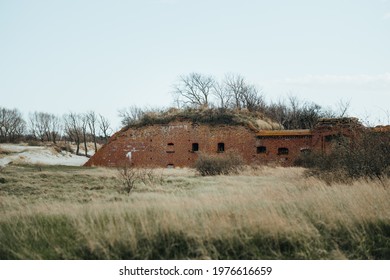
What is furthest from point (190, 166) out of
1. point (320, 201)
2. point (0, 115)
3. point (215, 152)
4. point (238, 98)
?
point (238, 98)

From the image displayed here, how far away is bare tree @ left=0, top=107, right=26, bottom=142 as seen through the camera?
34450 mm

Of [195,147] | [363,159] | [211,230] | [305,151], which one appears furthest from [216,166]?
[211,230]

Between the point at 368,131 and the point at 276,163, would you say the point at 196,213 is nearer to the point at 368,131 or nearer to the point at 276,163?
the point at 368,131

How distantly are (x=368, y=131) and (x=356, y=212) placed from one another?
6273 millimetres

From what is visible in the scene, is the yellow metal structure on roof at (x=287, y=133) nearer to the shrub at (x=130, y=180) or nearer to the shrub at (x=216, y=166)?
the shrub at (x=216, y=166)

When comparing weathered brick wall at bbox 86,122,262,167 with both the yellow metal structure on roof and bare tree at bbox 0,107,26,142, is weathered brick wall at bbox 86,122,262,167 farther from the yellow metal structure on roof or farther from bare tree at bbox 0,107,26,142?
bare tree at bbox 0,107,26,142

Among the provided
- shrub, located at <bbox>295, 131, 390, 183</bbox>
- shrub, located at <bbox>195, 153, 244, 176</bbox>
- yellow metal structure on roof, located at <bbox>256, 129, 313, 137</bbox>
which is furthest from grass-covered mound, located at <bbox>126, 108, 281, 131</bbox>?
shrub, located at <bbox>295, 131, 390, 183</bbox>

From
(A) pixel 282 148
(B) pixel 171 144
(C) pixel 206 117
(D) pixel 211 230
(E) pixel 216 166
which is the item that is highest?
Result: (C) pixel 206 117

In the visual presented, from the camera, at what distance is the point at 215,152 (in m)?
22.3

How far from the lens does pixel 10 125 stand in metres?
37.8

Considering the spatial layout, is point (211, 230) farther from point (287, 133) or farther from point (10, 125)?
point (10, 125)

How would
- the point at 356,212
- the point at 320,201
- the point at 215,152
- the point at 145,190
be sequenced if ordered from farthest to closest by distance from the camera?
1. the point at 215,152
2. the point at 145,190
3. the point at 320,201
4. the point at 356,212

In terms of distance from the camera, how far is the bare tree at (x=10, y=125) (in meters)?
34.5

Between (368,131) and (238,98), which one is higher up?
(238,98)
